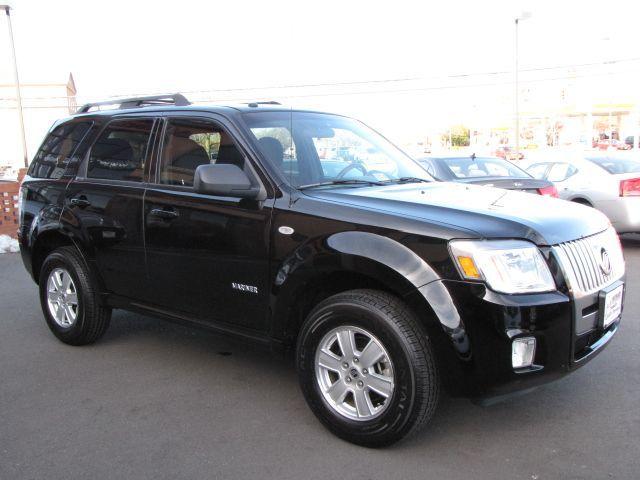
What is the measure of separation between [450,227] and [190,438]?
1883 mm

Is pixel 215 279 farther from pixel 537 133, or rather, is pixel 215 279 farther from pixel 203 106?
pixel 537 133

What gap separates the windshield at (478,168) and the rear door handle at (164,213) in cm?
550

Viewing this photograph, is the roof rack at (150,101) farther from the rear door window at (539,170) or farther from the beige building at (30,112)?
the beige building at (30,112)

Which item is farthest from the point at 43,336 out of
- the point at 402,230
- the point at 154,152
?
the point at 402,230

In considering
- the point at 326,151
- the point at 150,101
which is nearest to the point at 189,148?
the point at 326,151

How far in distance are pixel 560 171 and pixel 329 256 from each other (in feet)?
27.2

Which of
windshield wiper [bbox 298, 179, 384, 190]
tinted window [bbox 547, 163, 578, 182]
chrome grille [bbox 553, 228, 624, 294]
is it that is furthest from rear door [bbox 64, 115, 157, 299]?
tinted window [bbox 547, 163, 578, 182]

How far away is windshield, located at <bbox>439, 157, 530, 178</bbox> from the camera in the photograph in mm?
8961

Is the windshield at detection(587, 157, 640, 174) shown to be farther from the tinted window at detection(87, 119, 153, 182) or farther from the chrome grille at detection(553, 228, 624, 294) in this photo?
the tinted window at detection(87, 119, 153, 182)

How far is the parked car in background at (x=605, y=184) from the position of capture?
8.99m

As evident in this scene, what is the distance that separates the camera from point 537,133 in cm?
6009

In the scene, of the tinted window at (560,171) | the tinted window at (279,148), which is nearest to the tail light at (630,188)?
the tinted window at (560,171)

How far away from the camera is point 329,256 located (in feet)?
11.0

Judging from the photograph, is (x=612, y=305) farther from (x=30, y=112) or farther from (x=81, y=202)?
(x=30, y=112)
